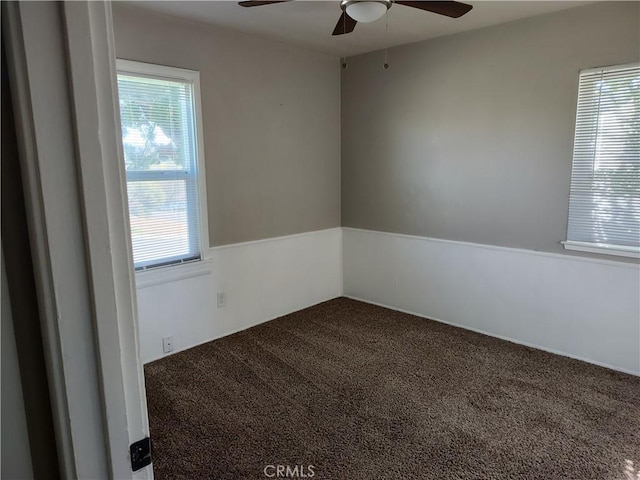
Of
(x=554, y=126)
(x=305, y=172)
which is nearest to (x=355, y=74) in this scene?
(x=305, y=172)

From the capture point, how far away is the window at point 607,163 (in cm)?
274

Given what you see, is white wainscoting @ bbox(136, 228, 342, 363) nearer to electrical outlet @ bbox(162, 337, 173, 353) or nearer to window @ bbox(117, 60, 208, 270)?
electrical outlet @ bbox(162, 337, 173, 353)

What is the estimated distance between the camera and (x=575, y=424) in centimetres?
240

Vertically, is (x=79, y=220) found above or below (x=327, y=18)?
below

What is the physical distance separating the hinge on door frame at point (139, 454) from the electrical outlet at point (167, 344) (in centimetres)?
263

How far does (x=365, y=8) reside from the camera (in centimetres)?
228

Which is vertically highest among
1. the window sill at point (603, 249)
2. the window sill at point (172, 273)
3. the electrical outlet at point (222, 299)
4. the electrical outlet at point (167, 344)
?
the window sill at point (603, 249)

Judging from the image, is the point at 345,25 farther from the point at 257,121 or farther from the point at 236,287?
the point at 236,287

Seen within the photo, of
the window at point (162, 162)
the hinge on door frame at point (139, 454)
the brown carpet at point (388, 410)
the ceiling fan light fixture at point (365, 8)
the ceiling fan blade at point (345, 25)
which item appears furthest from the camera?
the window at point (162, 162)

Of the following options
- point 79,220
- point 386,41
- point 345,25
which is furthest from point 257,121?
point 79,220

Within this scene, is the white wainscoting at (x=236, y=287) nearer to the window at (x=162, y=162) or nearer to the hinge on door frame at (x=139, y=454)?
the window at (x=162, y=162)

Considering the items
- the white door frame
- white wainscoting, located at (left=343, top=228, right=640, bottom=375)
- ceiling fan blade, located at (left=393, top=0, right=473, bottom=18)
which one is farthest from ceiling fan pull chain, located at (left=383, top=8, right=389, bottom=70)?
the white door frame

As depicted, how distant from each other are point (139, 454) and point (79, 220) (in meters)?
0.45

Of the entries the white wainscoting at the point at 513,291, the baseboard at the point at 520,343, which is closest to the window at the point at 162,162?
the white wainscoting at the point at 513,291
